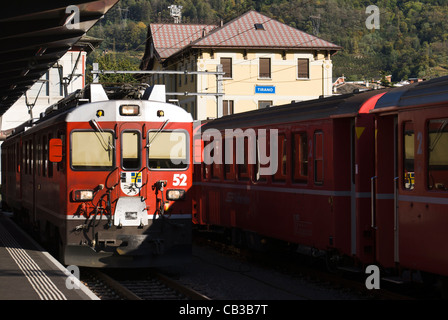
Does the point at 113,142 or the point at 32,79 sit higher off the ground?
the point at 32,79

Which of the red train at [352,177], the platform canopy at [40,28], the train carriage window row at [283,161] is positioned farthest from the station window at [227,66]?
the red train at [352,177]

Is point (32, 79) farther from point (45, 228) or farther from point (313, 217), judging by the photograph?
point (313, 217)

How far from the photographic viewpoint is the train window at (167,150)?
1377cm

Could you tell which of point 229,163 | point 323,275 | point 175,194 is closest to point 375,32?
point 229,163

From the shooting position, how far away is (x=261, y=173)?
51.2 feet

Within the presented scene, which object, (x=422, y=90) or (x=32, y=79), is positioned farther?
(x=32, y=79)

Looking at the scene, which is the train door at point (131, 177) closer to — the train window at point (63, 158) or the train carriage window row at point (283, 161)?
the train window at point (63, 158)

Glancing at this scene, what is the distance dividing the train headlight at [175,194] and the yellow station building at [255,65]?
44.1 m

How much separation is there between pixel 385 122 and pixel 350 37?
386ft

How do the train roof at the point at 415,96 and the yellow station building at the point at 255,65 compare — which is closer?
the train roof at the point at 415,96

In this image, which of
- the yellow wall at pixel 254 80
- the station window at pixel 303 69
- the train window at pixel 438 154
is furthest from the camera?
the station window at pixel 303 69

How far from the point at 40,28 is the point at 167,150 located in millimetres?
3089

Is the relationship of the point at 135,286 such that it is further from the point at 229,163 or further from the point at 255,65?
the point at 255,65

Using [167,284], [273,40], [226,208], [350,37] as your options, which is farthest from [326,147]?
[350,37]
